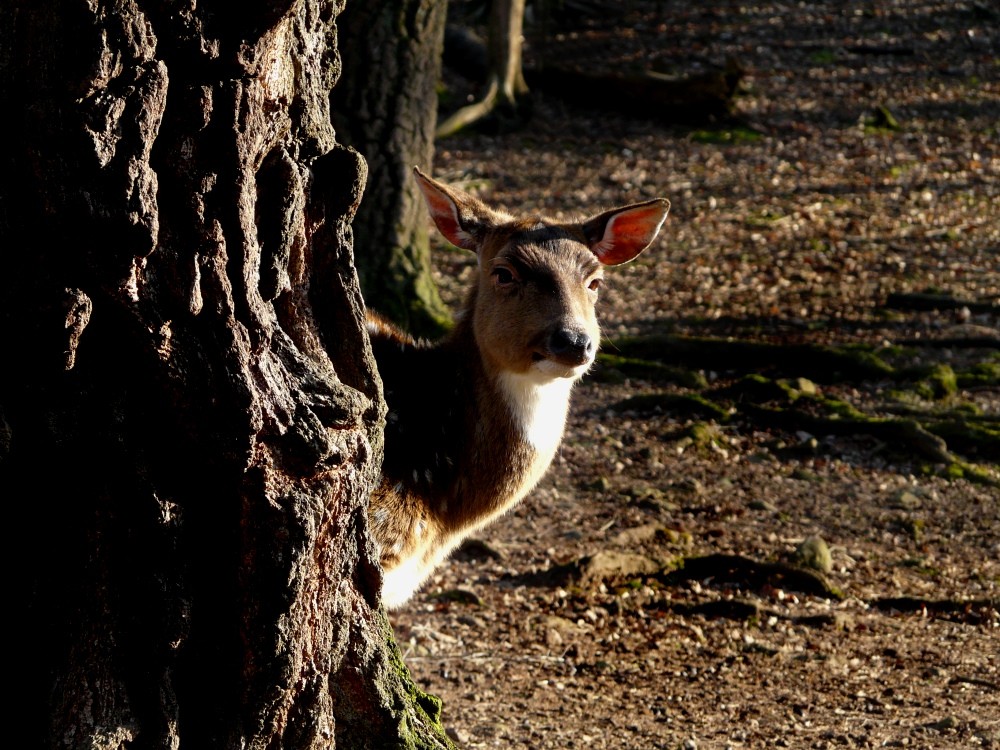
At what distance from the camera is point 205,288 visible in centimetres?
301

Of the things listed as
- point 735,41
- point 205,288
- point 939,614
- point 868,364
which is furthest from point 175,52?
point 735,41

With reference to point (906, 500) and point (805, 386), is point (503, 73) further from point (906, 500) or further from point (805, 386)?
point (906, 500)

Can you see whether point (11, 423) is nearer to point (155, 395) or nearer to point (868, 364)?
point (155, 395)

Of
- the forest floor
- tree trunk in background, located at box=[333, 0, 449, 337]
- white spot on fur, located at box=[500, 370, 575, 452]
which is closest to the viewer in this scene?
white spot on fur, located at box=[500, 370, 575, 452]

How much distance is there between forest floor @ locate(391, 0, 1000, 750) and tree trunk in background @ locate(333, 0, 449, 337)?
4.97 ft

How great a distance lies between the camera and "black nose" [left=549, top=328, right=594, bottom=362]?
5.06m

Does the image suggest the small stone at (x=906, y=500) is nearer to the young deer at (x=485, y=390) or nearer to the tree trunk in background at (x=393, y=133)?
the young deer at (x=485, y=390)

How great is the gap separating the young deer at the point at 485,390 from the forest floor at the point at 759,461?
2.74ft

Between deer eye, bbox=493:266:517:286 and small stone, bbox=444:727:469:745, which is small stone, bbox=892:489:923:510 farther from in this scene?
small stone, bbox=444:727:469:745

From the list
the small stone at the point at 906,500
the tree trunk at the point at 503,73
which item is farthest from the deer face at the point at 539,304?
the tree trunk at the point at 503,73

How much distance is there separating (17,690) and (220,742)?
0.53m

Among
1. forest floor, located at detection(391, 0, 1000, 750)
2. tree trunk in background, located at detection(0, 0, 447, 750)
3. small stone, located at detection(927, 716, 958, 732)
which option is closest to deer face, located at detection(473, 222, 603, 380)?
forest floor, located at detection(391, 0, 1000, 750)

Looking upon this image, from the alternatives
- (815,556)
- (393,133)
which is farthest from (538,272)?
(393,133)

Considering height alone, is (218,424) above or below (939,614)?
above
